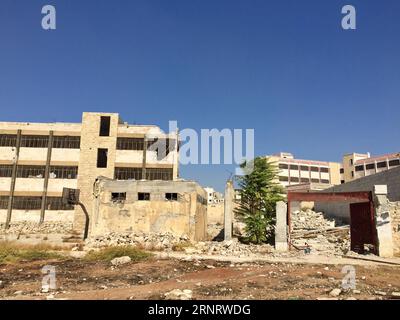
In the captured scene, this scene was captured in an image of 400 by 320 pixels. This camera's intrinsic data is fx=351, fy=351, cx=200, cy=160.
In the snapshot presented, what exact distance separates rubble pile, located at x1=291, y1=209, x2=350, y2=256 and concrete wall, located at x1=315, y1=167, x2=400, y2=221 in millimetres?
1069

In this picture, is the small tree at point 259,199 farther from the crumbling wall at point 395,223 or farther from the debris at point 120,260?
the debris at point 120,260

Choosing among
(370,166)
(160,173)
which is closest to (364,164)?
(370,166)

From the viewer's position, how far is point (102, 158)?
35.8 meters

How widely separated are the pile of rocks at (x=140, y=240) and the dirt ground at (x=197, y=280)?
5488 millimetres

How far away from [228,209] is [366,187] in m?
11.0

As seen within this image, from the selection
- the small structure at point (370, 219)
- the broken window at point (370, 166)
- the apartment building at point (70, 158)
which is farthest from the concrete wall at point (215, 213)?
the broken window at point (370, 166)

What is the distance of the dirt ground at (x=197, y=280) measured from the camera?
8.99 m


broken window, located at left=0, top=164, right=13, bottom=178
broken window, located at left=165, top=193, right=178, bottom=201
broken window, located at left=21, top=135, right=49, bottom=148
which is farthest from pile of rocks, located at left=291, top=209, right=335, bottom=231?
broken window, located at left=0, top=164, right=13, bottom=178

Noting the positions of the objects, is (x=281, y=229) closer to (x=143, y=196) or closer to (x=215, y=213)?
(x=143, y=196)

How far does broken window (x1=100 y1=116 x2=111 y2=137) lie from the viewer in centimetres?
3595

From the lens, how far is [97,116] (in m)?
35.8
